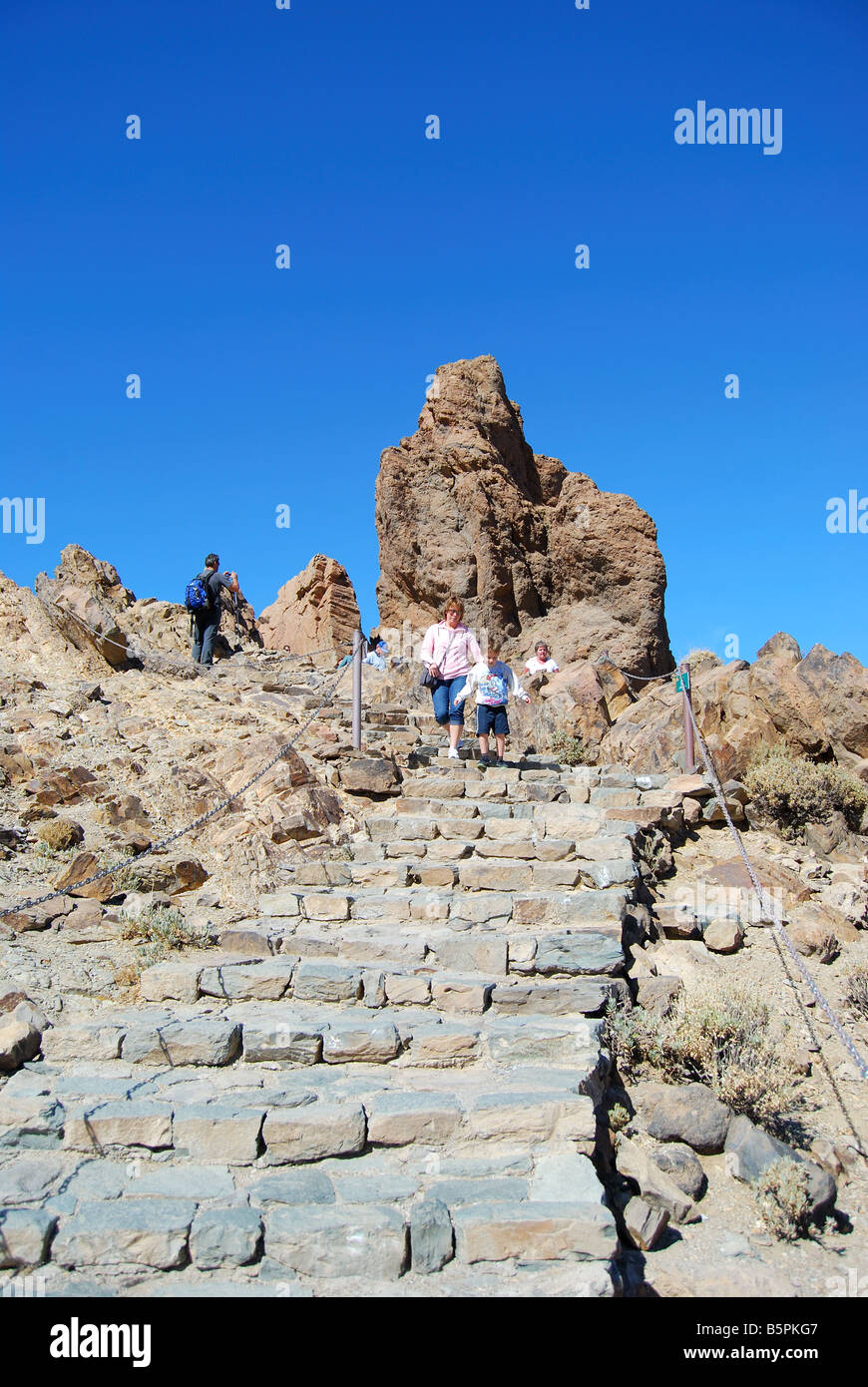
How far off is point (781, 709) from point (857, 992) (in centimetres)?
465

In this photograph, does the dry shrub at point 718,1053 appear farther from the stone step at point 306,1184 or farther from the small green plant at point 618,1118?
the stone step at point 306,1184

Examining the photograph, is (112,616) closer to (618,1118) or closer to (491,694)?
(491,694)

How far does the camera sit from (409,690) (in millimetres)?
16594

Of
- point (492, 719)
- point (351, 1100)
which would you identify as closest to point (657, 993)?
point (351, 1100)

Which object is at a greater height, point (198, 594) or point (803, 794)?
point (198, 594)

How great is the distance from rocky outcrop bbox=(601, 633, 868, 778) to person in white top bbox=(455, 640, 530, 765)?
2438 millimetres

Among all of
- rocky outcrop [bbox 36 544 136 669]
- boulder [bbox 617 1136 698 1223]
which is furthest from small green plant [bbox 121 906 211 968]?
rocky outcrop [bbox 36 544 136 669]

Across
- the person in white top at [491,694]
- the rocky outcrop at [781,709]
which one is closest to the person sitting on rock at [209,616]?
the person in white top at [491,694]

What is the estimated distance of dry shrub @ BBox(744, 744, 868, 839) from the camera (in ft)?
32.4

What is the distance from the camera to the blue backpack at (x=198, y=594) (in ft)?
46.8

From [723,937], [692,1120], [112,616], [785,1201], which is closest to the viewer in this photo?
[785,1201]

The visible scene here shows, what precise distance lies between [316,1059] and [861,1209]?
308 cm

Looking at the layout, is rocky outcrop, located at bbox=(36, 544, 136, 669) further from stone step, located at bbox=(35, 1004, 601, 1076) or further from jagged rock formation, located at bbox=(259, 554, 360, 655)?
jagged rock formation, located at bbox=(259, 554, 360, 655)

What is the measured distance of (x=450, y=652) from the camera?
10508 millimetres
